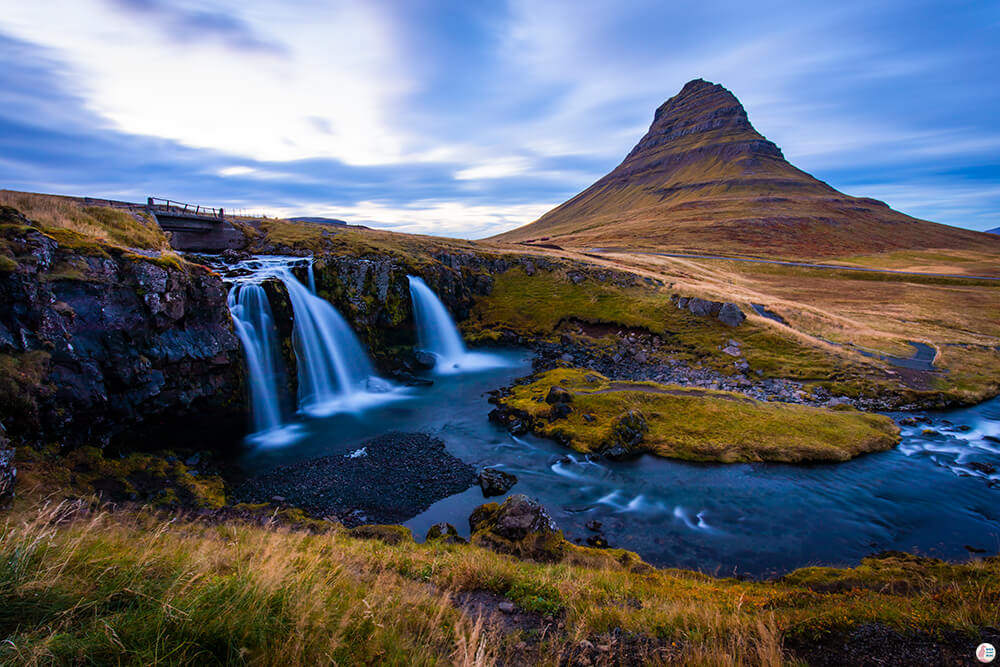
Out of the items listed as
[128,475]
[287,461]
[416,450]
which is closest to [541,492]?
[416,450]

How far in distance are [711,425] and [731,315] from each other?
22040 millimetres

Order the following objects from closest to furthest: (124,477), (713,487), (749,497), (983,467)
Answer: (124,477), (749,497), (713,487), (983,467)

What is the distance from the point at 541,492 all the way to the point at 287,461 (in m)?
13.1

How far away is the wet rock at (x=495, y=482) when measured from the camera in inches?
733

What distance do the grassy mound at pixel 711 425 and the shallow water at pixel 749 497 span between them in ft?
2.56

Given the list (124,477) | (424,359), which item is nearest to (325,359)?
(424,359)

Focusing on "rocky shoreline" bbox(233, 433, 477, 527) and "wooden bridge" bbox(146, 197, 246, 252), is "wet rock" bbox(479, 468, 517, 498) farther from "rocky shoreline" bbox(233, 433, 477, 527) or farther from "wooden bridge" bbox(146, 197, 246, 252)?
"wooden bridge" bbox(146, 197, 246, 252)

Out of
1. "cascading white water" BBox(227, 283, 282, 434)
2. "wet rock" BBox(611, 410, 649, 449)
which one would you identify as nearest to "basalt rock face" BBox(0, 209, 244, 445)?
"cascading white water" BBox(227, 283, 282, 434)

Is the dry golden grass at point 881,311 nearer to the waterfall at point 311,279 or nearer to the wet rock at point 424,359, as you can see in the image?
the wet rock at point 424,359

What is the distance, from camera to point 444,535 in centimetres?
1465

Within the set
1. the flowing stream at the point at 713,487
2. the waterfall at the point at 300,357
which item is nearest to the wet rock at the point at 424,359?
the waterfall at the point at 300,357

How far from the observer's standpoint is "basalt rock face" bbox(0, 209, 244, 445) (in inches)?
597

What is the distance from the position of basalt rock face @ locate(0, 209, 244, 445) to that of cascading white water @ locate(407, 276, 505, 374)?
1827 cm

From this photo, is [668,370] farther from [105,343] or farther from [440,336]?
[105,343]
